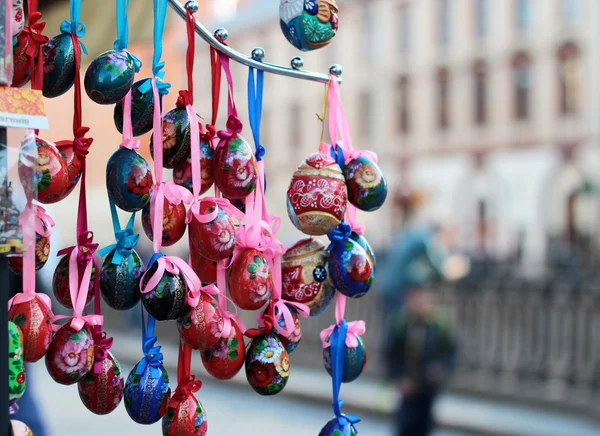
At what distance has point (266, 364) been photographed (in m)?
1.29

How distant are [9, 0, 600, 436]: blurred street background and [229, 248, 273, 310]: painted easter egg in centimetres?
140

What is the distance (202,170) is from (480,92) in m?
25.0

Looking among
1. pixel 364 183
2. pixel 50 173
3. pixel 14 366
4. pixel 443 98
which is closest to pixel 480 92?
pixel 443 98

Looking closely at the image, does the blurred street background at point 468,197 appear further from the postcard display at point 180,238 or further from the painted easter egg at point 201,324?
the painted easter egg at point 201,324

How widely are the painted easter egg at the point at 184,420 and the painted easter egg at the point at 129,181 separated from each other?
1.00 ft

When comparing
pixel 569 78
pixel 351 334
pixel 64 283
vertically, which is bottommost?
pixel 351 334

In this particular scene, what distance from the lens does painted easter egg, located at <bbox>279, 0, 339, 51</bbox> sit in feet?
4.44

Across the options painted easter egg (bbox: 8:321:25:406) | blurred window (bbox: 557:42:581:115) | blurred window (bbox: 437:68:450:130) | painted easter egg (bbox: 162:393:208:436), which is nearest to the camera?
painted easter egg (bbox: 8:321:25:406)

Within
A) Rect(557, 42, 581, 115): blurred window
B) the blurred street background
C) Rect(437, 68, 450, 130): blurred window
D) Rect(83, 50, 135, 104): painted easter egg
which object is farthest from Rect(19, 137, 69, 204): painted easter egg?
Rect(437, 68, 450, 130): blurred window

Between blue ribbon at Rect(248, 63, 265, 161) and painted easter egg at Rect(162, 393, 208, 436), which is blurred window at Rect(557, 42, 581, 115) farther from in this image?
painted easter egg at Rect(162, 393, 208, 436)

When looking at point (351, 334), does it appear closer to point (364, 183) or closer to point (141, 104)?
point (364, 183)

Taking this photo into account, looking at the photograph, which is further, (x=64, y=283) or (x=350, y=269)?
(x=350, y=269)

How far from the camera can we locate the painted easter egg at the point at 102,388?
122 centimetres

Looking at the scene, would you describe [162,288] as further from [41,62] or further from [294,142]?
[294,142]
